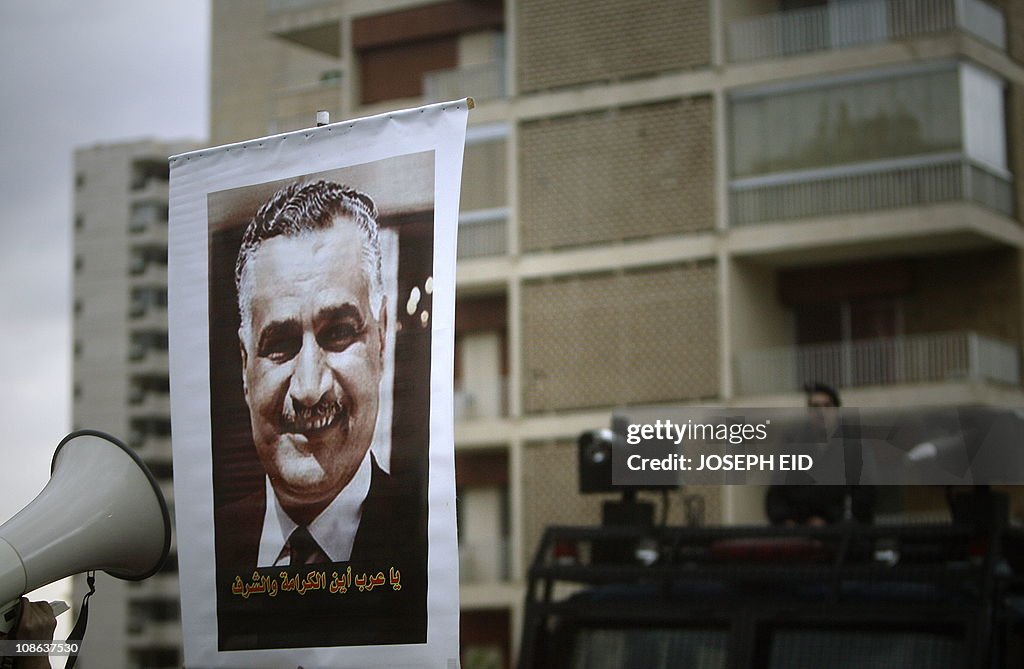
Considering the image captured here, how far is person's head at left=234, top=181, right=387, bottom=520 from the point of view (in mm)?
4562

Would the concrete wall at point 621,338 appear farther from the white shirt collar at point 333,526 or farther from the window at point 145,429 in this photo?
the window at point 145,429

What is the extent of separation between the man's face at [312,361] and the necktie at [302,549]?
9cm

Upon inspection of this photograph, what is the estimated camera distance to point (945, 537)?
5207mm

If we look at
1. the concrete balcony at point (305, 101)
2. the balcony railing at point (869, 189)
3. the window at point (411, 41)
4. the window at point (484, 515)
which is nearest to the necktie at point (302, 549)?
the balcony railing at point (869, 189)

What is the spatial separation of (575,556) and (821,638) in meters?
1.21

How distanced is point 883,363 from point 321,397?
18220 millimetres

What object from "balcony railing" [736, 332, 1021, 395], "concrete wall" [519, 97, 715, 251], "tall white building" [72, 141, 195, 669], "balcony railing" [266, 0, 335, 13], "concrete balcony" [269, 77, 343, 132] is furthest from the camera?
"tall white building" [72, 141, 195, 669]

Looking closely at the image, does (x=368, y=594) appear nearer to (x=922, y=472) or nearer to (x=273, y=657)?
(x=273, y=657)

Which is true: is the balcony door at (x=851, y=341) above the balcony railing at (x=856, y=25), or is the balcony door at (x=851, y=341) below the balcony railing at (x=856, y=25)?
below

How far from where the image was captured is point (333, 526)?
454 centimetres

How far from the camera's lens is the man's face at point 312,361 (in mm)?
4559

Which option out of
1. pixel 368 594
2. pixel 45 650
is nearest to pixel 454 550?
pixel 368 594

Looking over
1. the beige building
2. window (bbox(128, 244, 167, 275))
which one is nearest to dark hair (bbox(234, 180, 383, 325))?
the beige building

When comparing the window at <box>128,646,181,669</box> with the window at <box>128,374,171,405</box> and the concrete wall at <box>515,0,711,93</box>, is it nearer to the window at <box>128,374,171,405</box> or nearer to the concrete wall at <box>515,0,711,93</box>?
the window at <box>128,374,171,405</box>
